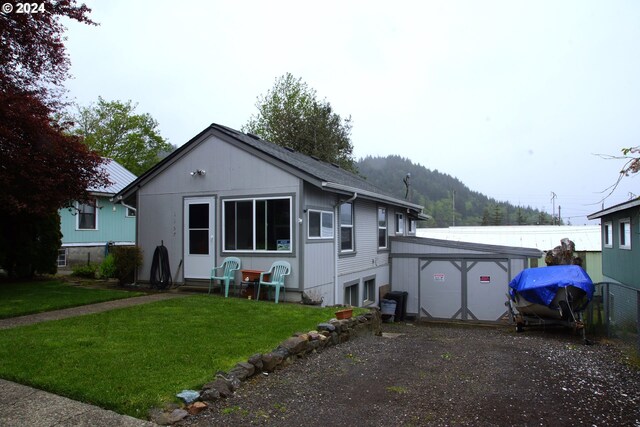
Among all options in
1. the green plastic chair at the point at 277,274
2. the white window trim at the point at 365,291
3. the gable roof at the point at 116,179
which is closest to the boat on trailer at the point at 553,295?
the white window trim at the point at 365,291

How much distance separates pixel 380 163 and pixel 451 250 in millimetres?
67599

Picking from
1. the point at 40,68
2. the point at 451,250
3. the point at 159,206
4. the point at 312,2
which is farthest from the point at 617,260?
the point at 40,68

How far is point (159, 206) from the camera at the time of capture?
1249 cm

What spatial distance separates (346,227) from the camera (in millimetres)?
12930

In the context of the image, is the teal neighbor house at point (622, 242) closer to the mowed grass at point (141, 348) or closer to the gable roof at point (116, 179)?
the mowed grass at point (141, 348)

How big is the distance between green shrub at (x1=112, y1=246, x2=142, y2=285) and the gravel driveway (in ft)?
24.6

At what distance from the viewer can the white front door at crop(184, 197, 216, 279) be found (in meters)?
11.7

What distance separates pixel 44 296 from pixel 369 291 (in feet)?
30.4

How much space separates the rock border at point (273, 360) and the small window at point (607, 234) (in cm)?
1377

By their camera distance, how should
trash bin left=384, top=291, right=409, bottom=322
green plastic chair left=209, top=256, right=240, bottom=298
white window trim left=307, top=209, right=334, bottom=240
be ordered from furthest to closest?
trash bin left=384, top=291, right=409, bottom=322
green plastic chair left=209, top=256, right=240, bottom=298
white window trim left=307, top=209, right=334, bottom=240

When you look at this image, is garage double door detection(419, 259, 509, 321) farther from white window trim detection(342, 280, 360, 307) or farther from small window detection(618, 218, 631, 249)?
small window detection(618, 218, 631, 249)

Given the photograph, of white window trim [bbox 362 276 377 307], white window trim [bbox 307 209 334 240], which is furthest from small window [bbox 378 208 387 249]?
white window trim [bbox 307 209 334 240]

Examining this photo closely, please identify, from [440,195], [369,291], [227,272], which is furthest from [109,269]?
[440,195]

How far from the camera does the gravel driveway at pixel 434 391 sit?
428 centimetres
